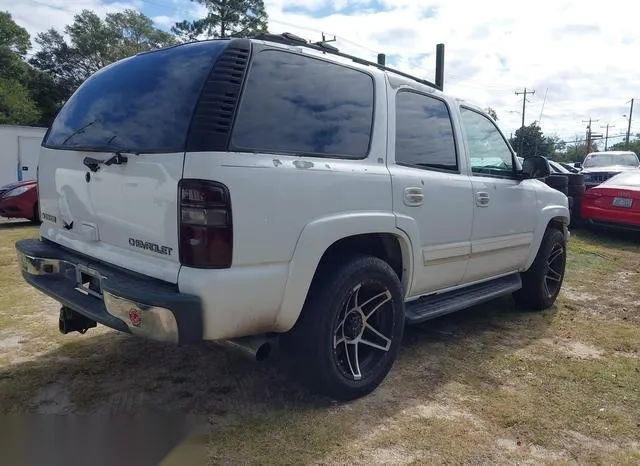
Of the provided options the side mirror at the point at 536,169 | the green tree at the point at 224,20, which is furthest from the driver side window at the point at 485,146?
the green tree at the point at 224,20

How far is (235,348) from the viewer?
2.74m

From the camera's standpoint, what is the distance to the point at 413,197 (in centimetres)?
332

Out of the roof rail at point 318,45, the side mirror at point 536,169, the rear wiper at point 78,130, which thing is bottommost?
the side mirror at point 536,169

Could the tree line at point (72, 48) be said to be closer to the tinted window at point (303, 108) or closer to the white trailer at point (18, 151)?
the white trailer at point (18, 151)

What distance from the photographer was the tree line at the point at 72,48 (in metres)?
36.2

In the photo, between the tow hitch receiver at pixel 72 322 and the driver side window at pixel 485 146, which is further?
the driver side window at pixel 485 146

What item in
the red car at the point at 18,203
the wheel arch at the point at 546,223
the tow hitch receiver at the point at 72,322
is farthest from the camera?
the red car at the point at 18,203

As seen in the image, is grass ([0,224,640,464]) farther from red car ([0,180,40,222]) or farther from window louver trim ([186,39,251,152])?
red car ([0,180,40,222])

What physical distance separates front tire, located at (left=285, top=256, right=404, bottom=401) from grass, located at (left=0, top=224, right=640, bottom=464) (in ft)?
0.53

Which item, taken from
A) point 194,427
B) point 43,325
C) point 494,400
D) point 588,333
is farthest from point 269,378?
point 588,333

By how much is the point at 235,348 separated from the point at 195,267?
61cm

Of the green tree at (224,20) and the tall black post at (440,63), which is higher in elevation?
the green tree at (224,20)

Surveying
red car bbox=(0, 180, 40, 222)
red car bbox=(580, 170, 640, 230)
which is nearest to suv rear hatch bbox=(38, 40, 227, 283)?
red car bbox=(0, 180, 40, 222)

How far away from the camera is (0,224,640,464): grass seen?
104 inches
